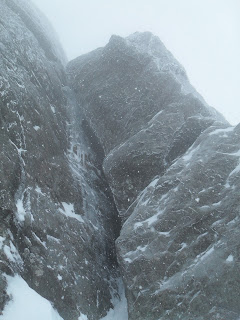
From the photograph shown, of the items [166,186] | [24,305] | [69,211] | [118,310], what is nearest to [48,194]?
[69,211]

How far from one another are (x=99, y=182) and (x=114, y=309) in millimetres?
11548

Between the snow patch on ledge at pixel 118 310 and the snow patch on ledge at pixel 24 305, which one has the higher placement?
the snow patch on ledge at pixel 24 305

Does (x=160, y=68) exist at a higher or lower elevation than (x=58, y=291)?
higher

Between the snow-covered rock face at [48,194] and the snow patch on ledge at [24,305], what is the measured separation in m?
0.50

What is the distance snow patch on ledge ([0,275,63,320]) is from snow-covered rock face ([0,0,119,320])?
50 cm

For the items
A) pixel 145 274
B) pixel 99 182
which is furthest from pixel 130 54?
pixel 145 274

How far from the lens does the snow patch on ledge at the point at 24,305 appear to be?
13625mm

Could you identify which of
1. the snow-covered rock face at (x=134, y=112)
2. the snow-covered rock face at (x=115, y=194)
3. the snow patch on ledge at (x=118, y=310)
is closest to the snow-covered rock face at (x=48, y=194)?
the snow-covered rock face at (x=115, y=194)

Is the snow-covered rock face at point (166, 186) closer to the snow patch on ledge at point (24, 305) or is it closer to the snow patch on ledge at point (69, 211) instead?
the snow patch on ledge at point (69, 211)

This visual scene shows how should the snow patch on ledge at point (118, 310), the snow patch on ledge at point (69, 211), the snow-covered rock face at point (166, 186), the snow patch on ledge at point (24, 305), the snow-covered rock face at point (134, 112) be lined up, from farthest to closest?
1. the snow-covered rock face at point (134, 112)
2. the snow patch on ledge at point (69, 211)
3. the snow patch on ledge at point (118, 310)
4. the snow-covered rock face at point (166, 186)
5. the snow patch on ledge at point (24, 305)

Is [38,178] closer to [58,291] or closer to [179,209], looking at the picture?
[58,291]

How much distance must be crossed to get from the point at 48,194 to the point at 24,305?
7.96m

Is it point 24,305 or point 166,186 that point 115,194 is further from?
point 24,305

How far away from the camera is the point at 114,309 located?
64.1 ft
